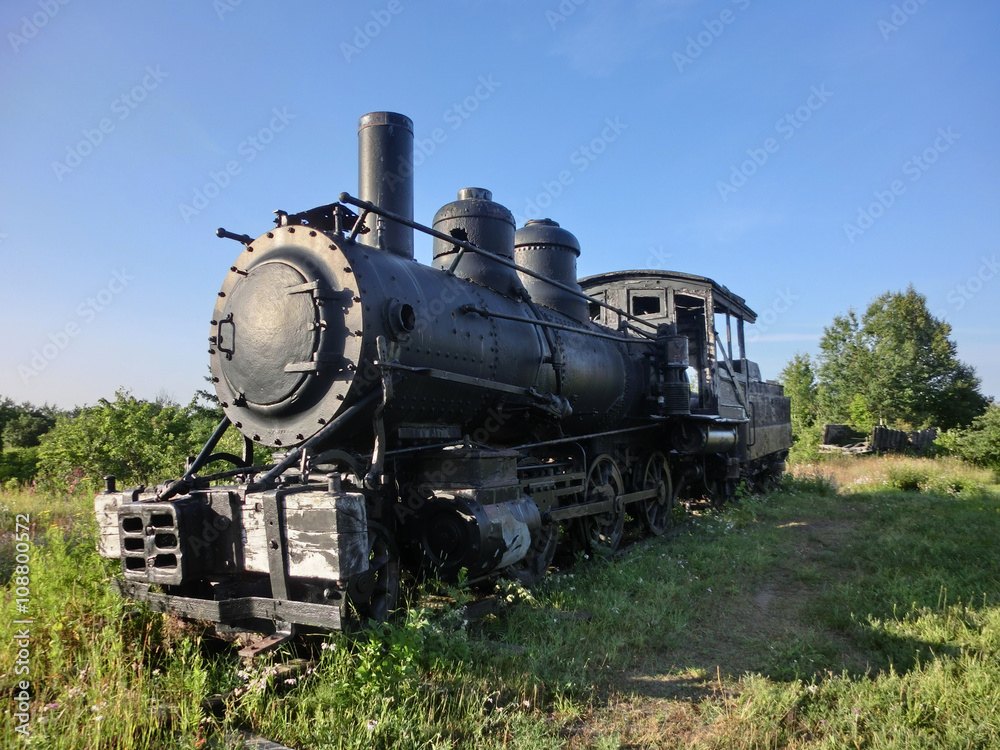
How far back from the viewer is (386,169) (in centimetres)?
497

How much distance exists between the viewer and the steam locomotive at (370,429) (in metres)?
3.25

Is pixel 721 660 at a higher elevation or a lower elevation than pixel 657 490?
lower

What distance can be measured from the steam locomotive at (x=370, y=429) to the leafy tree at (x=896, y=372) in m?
29.5

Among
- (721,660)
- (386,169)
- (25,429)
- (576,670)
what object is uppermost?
(386,169)

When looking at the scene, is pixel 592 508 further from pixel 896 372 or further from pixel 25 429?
pixel 896 372

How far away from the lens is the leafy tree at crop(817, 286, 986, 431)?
30125mm

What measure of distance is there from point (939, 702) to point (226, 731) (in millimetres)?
3342

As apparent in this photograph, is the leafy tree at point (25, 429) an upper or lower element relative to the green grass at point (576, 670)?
upper

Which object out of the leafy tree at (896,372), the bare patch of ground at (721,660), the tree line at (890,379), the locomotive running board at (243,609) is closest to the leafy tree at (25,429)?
the locomotive running board at (243,609)

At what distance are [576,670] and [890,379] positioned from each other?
32668 millimetres

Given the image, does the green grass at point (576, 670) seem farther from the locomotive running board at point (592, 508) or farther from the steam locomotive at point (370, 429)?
the locomotive running board at point (592, 508)

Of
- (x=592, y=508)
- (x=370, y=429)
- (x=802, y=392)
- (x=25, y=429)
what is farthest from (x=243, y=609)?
(x=802, y=392)

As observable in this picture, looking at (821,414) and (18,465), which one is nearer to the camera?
(18,465)

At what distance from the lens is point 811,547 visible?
7137mm
